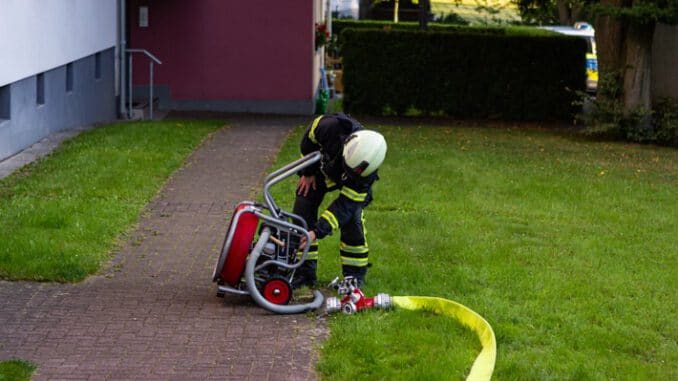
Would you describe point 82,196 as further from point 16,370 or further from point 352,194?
point 16,370

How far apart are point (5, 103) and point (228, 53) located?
906 cm

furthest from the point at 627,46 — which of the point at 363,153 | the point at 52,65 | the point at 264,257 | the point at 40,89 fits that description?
the point at 264,257

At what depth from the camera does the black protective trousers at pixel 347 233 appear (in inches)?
340

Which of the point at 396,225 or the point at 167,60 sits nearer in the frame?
the point at 396,225

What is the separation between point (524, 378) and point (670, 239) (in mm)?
5092

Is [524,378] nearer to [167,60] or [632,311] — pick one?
[632,311]

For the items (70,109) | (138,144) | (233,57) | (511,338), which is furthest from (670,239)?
(233,57)

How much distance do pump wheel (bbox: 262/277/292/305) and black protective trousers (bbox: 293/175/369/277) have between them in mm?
407

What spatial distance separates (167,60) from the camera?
23422 mm

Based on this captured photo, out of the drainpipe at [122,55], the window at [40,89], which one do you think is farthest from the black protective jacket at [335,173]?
the drainpipe at [122,55]

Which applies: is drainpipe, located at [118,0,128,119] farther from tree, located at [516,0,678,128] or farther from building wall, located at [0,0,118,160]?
tree, located at [516,0,678,128]

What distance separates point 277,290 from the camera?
8305mm

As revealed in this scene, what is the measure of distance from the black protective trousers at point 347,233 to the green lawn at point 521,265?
271 mm

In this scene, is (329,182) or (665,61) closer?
(329,182)
